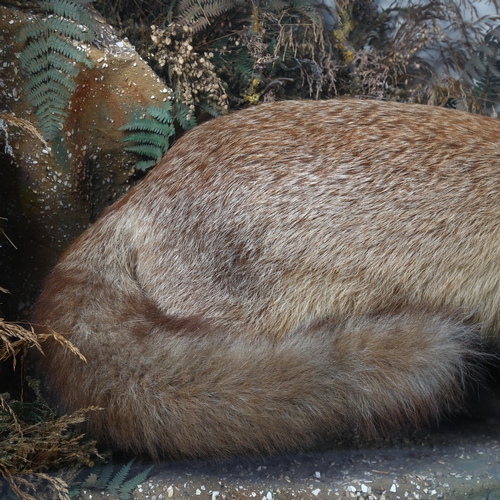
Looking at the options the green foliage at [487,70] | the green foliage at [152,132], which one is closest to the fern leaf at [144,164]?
the green foliage at [152,132]

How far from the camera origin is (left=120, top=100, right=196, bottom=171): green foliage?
3.02 metres

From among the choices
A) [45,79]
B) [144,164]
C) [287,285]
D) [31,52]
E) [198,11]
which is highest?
[198,11]

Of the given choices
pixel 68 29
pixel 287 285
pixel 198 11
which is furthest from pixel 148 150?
pixel 287 285

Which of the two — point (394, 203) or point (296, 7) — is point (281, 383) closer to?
point (394, 203)

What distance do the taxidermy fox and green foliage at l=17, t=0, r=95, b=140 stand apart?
614 mm

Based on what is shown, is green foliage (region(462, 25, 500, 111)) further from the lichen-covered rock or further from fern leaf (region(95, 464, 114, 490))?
fern leaf (region(95, 464, 114, 490))

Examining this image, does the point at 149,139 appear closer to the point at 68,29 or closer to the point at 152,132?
the point at 152,132

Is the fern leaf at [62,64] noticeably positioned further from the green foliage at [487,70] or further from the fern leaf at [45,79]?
the green foliage at [487,70]

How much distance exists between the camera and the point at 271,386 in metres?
1.94

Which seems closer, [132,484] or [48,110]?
[132,484]

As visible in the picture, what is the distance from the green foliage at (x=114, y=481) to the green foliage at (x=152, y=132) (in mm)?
1669

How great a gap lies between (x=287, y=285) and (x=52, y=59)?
5.47 ft

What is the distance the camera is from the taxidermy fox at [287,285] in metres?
1.96

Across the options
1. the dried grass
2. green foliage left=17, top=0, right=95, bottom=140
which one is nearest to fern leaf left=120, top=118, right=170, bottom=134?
green foliage left=17, top=0, right=95, bottom=140
